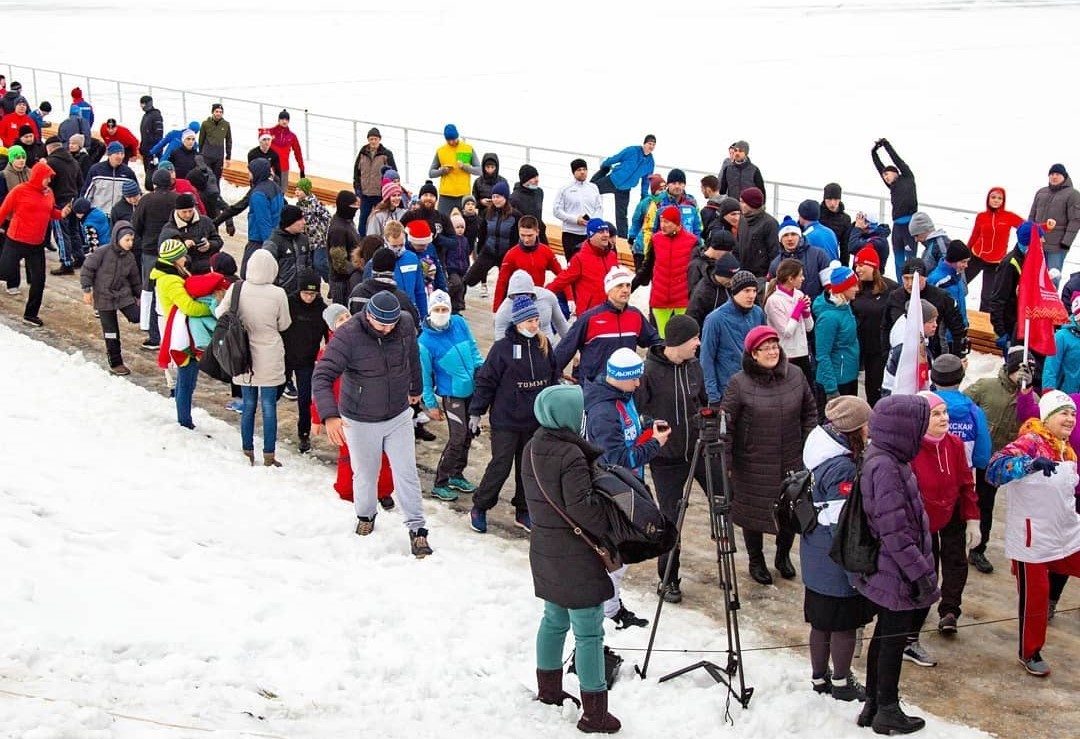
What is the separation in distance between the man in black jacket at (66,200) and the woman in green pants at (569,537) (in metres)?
11.3

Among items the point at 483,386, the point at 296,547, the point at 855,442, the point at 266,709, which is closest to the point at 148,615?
the point at 266,709

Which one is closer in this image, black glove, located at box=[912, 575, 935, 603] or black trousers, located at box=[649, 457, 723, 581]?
black glove, located at box=[912, 575, 935, 603]

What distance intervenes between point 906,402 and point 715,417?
100cm

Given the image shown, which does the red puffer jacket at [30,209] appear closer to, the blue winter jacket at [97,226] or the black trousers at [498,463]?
the blue winter jacket at [97,226]

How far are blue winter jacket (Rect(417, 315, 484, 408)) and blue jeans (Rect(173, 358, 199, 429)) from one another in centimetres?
202

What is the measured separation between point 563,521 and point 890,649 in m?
1.64

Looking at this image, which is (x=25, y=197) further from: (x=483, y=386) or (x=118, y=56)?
(x=118, y=56)

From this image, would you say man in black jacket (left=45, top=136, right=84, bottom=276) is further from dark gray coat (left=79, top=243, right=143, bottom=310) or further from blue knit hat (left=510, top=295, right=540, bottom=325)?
blue knit hat (left=510, top=295, right=540, bottom=325)

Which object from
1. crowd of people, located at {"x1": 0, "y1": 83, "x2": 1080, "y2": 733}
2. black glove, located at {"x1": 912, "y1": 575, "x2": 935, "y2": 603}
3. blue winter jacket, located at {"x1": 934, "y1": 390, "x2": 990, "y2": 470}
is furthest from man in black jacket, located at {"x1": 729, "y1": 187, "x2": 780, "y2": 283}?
black glove, located at {"x1": 912, "y1": 575, "x2": 935, "y2": 603}

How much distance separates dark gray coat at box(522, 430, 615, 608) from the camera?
19.2ft

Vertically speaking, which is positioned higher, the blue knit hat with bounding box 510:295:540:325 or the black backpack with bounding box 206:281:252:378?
the blue knit hat with bounding box 510:295:540:325

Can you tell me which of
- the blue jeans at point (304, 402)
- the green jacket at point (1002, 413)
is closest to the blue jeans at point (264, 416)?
the blue jeans at point (304, 402)

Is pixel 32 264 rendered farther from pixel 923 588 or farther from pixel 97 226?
pixel 923 588

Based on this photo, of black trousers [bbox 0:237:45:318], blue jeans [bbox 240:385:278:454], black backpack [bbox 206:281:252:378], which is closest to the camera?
black backpack [bbox 206:281:252:378]
